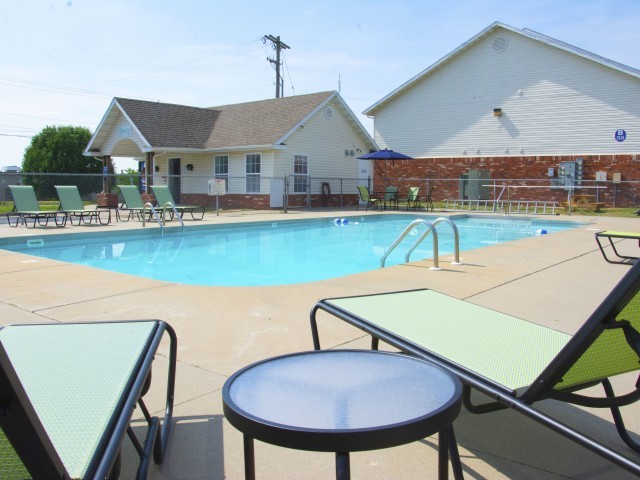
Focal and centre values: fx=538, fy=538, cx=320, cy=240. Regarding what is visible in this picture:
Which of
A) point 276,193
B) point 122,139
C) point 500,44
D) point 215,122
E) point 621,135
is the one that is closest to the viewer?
Result: point 276,193

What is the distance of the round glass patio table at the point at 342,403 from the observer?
129 cm

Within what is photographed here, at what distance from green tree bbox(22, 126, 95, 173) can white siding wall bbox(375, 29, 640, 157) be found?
21.1 meters

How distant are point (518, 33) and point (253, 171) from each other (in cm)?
1307

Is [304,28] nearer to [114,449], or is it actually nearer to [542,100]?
[542,100]

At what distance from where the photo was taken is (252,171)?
21594mm

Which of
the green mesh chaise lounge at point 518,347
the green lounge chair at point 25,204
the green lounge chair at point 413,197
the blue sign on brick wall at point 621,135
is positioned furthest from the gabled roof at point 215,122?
the green mesh chaise lounge at point 518,347

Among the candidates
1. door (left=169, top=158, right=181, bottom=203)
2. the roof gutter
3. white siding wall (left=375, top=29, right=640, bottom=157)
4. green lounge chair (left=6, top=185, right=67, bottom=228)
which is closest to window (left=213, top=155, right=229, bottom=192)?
the roof gutter

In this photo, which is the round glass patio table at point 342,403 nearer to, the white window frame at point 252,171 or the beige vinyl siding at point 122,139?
the white window frame at point 252,171

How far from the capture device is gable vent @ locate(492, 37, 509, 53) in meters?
24.1

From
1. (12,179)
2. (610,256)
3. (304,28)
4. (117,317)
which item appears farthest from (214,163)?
(117,317)

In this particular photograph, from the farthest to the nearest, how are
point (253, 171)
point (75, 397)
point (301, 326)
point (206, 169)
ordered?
point (206, 169)
point (253, 171)
point (301, 326)
point (75, 397)

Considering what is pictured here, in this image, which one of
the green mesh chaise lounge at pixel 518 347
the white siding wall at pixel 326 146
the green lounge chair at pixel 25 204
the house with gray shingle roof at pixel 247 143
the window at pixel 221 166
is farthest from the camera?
the window at pixel 221 166

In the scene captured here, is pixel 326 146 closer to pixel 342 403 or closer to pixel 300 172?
pixel 300 172

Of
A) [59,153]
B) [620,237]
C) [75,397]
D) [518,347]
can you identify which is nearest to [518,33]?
[620,237]
